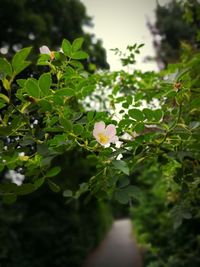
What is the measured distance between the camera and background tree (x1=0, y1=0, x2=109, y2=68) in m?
6.23

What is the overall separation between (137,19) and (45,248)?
690 cm

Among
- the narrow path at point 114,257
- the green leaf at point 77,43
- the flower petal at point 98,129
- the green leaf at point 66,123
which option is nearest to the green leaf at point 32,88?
the green leaf at point 66,123

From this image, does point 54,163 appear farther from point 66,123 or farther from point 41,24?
point 66,123

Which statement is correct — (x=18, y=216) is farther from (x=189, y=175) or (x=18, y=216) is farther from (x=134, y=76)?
(x=189, y=175)

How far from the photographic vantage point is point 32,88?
0.91 metres

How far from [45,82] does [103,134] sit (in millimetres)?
254

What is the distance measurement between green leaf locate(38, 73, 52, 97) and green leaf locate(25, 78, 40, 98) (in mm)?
14

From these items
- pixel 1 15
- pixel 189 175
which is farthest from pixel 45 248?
pixel 189 175

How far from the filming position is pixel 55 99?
100 cm

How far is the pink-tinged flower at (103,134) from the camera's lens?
101cm

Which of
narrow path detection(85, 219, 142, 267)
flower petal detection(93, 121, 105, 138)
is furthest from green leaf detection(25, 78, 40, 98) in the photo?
narrow path detection(85, 219, 142, 267)

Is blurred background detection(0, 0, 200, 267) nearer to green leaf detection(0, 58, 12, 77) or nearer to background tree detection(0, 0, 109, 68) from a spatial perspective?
background tree detection(0, 0, 109, 68)

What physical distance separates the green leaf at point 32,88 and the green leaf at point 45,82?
14 mm

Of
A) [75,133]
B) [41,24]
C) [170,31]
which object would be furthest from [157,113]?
[170,31]
